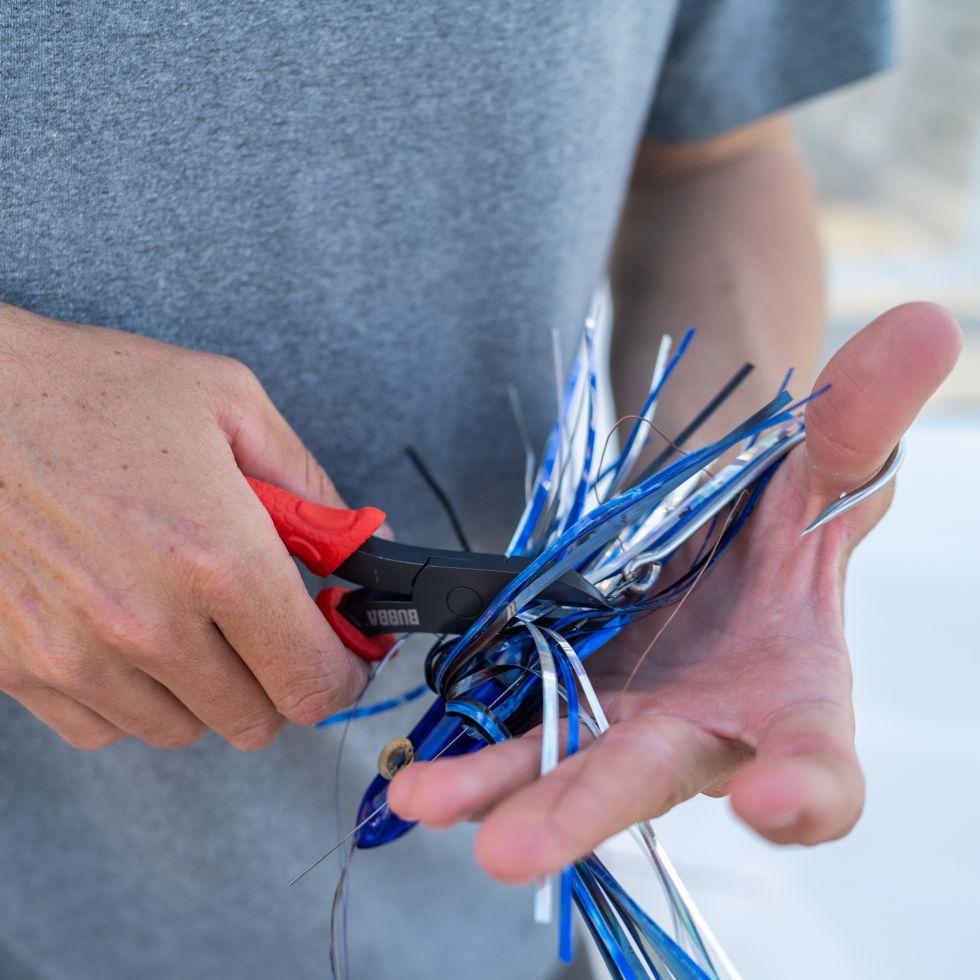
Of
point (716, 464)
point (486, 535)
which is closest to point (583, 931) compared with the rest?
point (486, 535)

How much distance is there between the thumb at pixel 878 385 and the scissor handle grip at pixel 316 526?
0.22 meters

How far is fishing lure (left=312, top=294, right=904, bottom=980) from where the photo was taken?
40 cm

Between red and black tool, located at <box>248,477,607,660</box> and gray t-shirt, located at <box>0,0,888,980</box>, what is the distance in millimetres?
143

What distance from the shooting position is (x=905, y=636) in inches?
43.2

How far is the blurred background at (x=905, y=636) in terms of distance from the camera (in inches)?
31.8

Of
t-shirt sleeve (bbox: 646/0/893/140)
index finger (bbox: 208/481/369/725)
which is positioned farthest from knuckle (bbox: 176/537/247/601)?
t-shirt sleeve (bbox: 646/0/893/140)

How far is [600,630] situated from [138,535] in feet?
0.75

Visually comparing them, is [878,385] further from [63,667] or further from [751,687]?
[63,667]

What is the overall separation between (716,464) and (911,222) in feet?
5.36

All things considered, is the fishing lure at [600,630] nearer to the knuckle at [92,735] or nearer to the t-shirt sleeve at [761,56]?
the knuckle at [92,735]

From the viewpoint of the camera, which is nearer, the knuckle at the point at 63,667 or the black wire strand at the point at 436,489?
the knuckle at the point at 63,667

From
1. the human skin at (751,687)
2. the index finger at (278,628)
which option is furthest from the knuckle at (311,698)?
the human skin at (751,687)

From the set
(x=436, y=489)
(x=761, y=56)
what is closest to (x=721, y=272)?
(x=761, y=56)

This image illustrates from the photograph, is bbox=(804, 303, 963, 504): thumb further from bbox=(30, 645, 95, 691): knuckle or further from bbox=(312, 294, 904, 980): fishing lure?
bbox=(30, 645, 95, 691): knuckle
